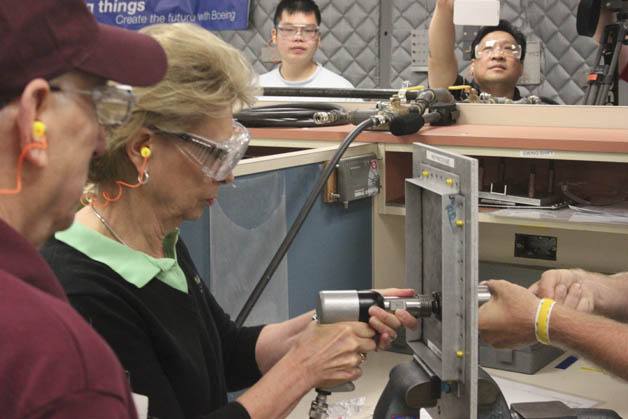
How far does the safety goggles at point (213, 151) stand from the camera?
4.38 ft

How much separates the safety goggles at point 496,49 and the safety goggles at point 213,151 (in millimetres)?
2280

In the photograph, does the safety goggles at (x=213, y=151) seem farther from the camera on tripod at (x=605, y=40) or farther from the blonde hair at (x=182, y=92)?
→ the camera on tripod at (x=605, y=40)

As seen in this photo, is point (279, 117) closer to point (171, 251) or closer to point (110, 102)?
point (171, 251)

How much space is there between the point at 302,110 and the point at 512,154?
64 cm

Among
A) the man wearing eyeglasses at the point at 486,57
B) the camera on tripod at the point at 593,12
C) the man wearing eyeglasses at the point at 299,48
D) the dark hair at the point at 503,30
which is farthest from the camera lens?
the man wearing eyeglasses at the point at 299,48

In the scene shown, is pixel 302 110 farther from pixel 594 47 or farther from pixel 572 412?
pixel 594 47

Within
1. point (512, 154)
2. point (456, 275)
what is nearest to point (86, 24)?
point (456, 275)

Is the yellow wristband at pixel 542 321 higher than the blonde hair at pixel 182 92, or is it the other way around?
the blonde hair at pixel 182 92

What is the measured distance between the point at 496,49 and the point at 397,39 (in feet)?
6.01

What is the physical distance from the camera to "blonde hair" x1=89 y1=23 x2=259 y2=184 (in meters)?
1.30

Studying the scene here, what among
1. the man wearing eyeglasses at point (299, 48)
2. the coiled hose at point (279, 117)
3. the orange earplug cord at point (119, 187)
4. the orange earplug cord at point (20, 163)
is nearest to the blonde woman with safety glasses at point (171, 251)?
the orange earplug cord at point (119, 187)

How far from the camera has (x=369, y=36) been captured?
5.32 metres

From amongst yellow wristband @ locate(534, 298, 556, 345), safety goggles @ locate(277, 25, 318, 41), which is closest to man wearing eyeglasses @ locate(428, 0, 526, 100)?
safety goggles @ locate(277, 25, 318, 41)

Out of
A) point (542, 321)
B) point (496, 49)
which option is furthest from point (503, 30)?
point (542, 321)
